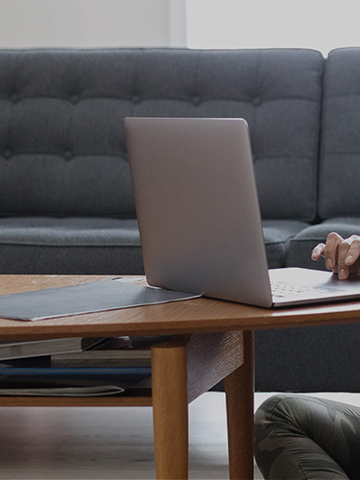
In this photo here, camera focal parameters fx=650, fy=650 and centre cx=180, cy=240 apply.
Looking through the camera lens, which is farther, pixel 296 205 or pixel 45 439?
pixel 296 205

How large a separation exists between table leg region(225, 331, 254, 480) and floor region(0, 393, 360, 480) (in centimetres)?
25

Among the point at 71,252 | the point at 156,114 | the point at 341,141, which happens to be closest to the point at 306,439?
the point at 71,252

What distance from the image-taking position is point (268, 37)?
103 inches

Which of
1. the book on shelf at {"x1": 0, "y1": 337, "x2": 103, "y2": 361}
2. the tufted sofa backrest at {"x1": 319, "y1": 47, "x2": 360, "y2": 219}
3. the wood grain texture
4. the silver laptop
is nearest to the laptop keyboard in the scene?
the silver laptop

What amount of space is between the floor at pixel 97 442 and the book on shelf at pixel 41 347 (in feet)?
1.70

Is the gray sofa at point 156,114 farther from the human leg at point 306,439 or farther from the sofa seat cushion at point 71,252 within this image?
the human leg at point 306,439

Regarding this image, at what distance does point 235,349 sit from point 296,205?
1176mm

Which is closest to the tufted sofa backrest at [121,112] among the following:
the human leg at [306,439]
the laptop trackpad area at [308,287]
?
the human leg at [306,439]

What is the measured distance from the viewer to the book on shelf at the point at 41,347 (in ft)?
2.40

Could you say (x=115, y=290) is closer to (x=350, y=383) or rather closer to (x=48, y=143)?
(x=350, y=383)

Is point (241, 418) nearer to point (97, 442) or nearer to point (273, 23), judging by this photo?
point (97, 442)

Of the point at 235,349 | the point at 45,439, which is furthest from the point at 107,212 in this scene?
the point at 235,349

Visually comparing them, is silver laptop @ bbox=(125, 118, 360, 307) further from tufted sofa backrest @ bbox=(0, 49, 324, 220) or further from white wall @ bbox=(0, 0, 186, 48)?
white wall @ bbox=(0, 0, 186, 48)

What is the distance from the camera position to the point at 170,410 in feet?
2.15
